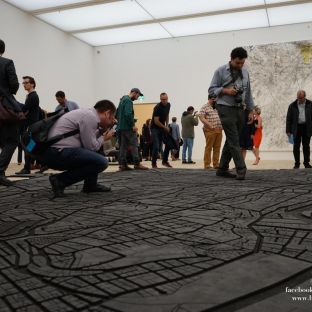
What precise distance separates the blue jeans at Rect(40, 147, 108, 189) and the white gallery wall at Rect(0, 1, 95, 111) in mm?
7936

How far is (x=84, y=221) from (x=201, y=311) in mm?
1315

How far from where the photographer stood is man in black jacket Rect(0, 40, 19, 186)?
13.5 feet

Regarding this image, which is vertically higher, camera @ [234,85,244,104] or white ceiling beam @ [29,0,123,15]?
white ceiling beam @ [29,0,123,15]

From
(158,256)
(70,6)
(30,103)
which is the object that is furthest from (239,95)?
(70,6)

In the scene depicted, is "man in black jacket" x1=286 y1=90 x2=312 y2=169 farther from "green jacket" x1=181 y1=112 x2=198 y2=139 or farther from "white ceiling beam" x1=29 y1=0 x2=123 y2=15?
"white ceiling beam" x1=29 y1=0 x2=123 y2=15

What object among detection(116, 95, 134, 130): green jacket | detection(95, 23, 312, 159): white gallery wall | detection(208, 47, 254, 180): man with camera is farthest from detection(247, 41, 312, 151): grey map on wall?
detection(208, 47, 254, 180): man with camera

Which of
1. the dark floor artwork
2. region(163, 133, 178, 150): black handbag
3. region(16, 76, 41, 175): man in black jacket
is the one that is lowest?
the dark floor artwork

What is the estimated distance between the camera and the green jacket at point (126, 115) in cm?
636

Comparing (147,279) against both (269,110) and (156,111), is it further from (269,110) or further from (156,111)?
(269,110)

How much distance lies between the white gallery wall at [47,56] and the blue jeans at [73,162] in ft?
26.0

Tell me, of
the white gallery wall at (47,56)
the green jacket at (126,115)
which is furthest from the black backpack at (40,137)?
the white gallery wall at (47,56)

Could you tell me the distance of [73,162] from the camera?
3307 millimetres

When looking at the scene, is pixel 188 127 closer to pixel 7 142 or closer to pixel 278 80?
pixel 278 80

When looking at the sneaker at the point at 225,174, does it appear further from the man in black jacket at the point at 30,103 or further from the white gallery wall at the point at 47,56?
the white gallery wall at the point at 47,56
